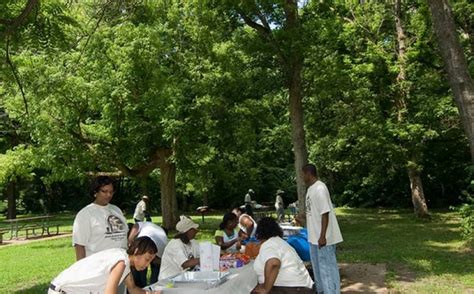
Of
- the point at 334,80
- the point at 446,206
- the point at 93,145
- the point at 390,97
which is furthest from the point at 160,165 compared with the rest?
the point at 446,206

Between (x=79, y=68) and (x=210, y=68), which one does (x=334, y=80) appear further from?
(x=79, y=68)

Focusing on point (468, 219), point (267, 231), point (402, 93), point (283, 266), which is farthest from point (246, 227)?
point (402, 93)

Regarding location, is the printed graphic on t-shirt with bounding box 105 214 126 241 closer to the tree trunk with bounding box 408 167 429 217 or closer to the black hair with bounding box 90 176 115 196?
the black hair with bounding box 90 176 115 196

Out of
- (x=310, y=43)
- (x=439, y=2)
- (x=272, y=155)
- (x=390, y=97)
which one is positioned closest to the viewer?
(x=439, y=2)

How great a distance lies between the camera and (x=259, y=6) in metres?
11.3

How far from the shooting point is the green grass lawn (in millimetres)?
7883

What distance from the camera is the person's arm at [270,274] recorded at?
161 inches

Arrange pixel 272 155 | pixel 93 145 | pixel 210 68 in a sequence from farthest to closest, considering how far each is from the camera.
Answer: pixel 272 155
pixel 93 145
pixel 210 68

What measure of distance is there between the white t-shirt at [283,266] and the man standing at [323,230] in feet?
4.01

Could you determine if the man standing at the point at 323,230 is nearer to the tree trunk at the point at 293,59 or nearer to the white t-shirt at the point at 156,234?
the white t-shirt at the point at 156,234

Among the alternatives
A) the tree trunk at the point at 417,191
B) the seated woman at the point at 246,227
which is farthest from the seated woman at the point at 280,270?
the tree trunk at the point at 417,191

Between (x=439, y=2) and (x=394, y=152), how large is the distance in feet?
35.4

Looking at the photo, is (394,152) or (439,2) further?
(394,152)

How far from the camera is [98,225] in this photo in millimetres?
3943
